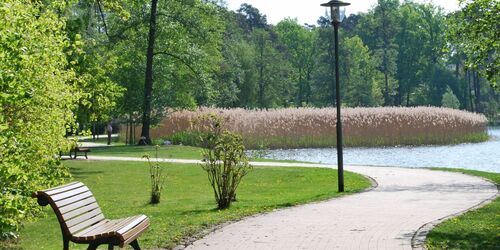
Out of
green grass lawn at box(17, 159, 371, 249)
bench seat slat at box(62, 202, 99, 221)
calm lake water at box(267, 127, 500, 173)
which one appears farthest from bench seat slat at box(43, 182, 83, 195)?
calm lake water at box(267, 127, 500, 173)

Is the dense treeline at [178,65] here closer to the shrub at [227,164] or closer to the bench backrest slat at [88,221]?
the bench backrest slat at [88,221]

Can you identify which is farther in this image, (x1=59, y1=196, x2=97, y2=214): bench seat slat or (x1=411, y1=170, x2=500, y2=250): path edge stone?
(x1=411, y1=170, x2=500, y2=250): path edge stone

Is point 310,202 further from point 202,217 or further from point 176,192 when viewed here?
point 176,192

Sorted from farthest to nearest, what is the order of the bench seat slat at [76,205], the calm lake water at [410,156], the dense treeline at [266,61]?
the dense treeline at [266,61] → the calm lake water at [410,156] → the bench seat slat at [76,205]

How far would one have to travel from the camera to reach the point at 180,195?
50.2ft

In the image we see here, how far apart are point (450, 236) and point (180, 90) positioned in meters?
33.2

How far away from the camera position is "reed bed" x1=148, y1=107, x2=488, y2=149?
3547cm

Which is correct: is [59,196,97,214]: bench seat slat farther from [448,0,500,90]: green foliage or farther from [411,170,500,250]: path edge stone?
[448,0,500,90]: green foliage

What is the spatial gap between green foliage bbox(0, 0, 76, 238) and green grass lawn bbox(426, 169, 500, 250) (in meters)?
4.94

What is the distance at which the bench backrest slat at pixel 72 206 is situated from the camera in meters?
6.28

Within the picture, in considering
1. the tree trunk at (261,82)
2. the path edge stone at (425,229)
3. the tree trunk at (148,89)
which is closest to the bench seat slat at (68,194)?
the path edge stone at (425,229)

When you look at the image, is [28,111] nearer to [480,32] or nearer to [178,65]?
[480,32]

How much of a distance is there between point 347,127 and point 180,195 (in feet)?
72.5

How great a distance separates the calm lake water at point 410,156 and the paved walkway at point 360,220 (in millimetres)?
9061
